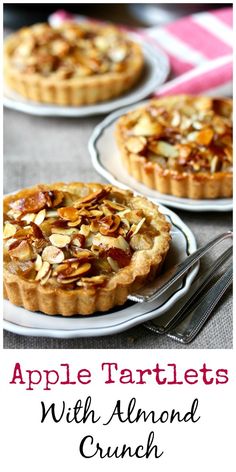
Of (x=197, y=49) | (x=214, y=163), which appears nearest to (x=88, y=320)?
(x=214, y=163)

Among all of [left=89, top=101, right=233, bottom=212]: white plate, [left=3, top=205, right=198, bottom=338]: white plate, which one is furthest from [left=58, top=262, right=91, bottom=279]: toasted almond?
[left=89, top=101, right=233, bottom=212]: white plate

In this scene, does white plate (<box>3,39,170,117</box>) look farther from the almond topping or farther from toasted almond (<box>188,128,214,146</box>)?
the almond topping

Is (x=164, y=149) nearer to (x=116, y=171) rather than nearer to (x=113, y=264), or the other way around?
(x=116, y=171)

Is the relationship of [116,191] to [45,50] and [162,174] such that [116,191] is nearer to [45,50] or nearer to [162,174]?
[162,174]

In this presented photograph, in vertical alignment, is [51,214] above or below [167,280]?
above

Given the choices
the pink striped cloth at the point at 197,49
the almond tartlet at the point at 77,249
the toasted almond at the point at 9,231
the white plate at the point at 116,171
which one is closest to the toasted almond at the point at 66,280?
the almond tartlet at the point at 77,249
